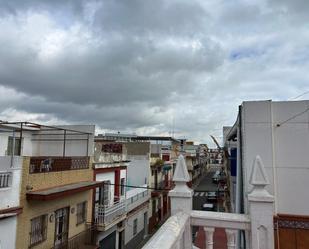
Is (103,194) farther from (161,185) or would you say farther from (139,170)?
(161,185)

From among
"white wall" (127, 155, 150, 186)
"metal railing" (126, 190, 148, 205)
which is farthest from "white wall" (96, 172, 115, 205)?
"white wall" (127, 155, 150, 186)

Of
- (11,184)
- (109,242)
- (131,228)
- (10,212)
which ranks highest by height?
(11,184)

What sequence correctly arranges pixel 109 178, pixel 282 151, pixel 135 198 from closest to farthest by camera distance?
pixel 282 151 < pixel 109 178 < pixel 135 198

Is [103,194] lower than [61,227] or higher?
higher

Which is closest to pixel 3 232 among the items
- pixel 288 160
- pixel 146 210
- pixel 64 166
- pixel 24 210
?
pixel 24 210

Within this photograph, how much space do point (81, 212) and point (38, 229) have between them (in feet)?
10.9

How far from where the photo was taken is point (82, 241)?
43.6 ft

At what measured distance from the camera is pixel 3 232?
336 inches

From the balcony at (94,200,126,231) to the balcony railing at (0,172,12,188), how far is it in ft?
22.2

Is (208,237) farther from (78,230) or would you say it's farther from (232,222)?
(78,230)

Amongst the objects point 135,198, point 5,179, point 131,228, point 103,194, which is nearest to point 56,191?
point 5,179

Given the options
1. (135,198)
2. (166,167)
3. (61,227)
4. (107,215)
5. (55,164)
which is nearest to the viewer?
(55,164)

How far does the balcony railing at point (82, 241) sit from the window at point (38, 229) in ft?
3.18

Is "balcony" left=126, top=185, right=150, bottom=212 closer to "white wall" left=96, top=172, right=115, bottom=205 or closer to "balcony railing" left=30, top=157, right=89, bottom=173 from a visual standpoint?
"white wall" left=96, top=172, right=115, bottom=205
